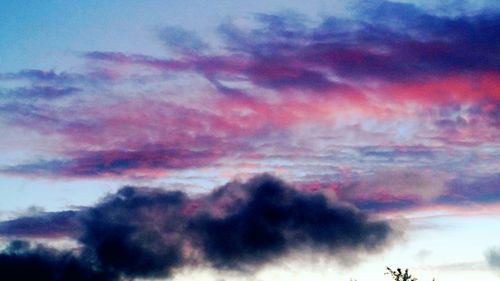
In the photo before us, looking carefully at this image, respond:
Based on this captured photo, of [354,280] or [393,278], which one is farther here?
[354,280]

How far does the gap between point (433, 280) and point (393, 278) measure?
483 cm

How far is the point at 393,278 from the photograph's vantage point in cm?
6181

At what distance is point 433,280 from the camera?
62.5m

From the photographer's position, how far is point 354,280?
67.8 m

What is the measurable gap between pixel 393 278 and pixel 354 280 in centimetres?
700

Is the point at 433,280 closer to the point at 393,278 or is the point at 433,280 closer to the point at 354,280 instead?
the point at 393,278

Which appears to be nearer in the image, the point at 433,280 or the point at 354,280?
the point at 433,280

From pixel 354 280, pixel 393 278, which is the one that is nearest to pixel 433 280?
pixel 393 278

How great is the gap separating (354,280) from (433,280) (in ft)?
31.7
